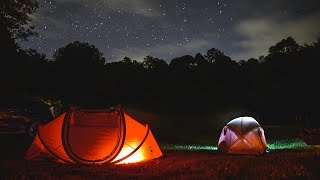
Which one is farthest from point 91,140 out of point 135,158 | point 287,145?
point 287,145

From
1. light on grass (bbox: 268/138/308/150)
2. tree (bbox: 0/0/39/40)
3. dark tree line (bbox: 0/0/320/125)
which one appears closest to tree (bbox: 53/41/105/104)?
dark tree line (bbox: 0/0/320/125)

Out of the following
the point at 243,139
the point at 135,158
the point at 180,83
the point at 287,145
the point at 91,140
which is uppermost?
the point at 180,83

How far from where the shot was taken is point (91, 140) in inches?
473

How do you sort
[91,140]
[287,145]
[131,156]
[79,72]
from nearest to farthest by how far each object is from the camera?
1. [91,140]
2. [131,156]
3. [287,145]
4. [79,72]

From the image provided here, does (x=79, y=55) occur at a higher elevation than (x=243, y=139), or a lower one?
higher

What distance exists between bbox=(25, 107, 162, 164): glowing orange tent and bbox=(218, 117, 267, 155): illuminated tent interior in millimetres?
4076

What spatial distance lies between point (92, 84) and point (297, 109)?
31.4 metres

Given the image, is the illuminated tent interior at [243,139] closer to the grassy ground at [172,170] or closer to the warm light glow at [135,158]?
the grassy ground at [172,170]

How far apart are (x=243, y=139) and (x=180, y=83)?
50.3 metres

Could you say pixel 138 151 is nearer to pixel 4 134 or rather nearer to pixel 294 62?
pixel 4 134

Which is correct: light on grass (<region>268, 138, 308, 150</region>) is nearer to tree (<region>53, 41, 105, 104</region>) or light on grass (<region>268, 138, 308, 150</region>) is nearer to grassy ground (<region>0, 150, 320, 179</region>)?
grassy ground (<region>0, 150, 320, 179</region>)

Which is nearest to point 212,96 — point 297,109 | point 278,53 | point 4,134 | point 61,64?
Result: point 278,53

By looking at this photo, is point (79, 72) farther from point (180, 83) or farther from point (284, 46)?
point (284, 46)

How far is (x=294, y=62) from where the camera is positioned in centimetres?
4919
